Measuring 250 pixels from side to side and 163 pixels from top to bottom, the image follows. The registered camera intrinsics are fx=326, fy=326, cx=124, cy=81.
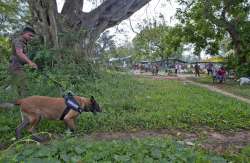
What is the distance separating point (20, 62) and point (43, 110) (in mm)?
1903

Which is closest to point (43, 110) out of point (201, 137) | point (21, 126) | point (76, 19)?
point (21, 126)

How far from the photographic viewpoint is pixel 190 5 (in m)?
25.1

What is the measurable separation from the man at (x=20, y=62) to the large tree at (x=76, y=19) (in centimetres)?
425

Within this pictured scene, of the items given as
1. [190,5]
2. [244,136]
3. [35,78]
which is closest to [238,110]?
[244,136]

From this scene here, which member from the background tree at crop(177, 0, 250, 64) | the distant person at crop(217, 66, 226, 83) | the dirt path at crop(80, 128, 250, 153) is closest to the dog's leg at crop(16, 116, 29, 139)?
the dirt path at crop(80, 128, 250, 153)

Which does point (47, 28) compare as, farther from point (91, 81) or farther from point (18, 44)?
point (18, 44)

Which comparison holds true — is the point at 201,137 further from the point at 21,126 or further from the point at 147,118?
the point at 21,126

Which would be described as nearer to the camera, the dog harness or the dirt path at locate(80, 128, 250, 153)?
the dirt path at locate(80, 128, 250, 153)

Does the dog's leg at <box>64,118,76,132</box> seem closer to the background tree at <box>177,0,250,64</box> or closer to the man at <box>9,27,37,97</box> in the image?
the man at <box>9,27,37,97</box>

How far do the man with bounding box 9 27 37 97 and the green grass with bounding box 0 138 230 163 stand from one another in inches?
103

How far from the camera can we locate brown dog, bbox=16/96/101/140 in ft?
18.8

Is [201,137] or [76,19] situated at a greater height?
[76,19]

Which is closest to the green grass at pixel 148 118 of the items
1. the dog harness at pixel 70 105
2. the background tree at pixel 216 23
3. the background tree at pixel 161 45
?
the dog harness at pixel 70 105

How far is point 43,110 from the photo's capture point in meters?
5.90
